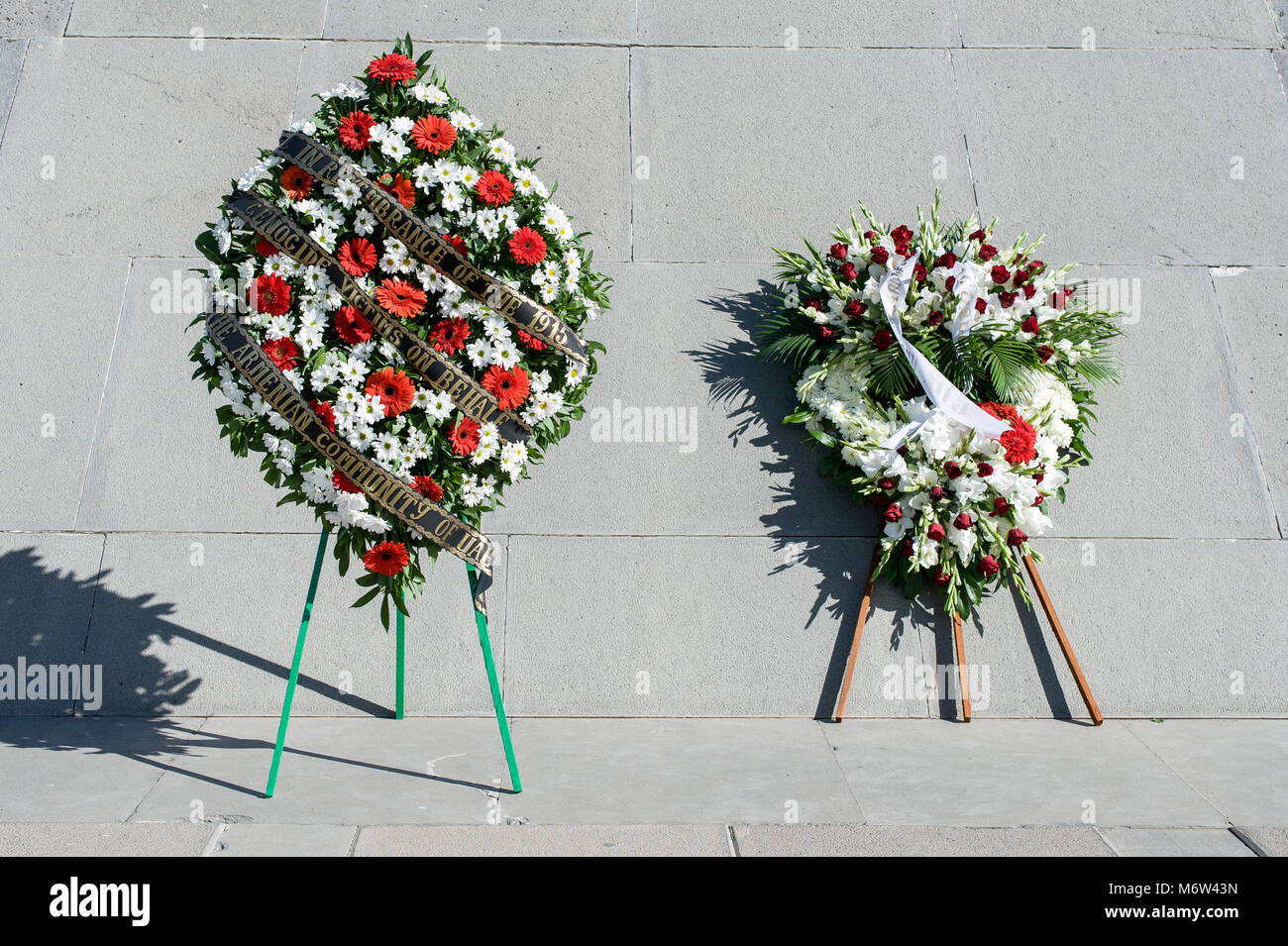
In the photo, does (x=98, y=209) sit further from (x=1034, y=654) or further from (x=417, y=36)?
(x=1034, y=654)

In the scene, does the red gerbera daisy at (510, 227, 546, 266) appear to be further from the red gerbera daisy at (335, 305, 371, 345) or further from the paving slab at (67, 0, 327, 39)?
the paving slab at (67, 0, 327, 39)

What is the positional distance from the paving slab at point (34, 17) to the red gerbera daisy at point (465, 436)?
212 inches

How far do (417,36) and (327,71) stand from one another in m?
0.65

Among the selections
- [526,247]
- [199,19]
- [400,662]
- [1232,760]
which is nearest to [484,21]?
[199,19]

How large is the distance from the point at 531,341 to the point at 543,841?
6.27 ft

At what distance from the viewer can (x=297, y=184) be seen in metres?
4.14

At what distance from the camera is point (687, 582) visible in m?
5.89

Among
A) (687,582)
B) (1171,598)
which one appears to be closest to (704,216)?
(687,582)

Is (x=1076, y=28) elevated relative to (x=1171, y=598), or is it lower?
elevated

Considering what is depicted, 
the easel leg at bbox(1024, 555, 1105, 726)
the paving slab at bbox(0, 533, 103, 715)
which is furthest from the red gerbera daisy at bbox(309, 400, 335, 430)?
the easel leg at bbox(1024, 555, 1105, 726)

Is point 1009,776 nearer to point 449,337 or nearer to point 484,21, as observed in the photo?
point 449,337

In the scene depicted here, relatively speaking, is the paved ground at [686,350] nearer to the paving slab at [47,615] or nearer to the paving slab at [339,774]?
the paving slab at [47,615]

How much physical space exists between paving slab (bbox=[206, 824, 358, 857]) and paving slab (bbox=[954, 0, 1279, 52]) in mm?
Answer: 6463

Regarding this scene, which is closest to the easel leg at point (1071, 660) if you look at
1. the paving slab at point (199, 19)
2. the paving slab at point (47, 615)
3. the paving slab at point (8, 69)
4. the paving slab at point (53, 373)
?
the paving slab at point (47, 615)
